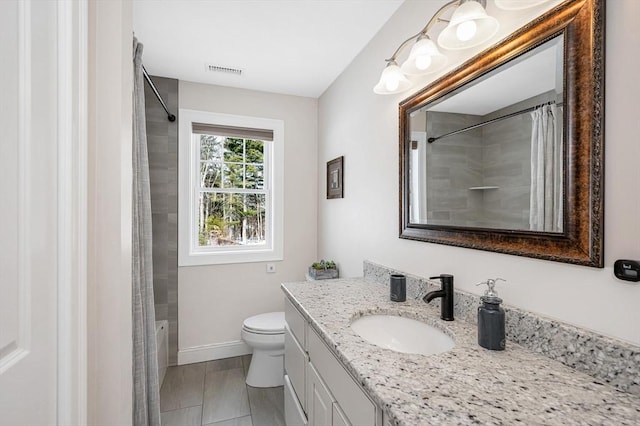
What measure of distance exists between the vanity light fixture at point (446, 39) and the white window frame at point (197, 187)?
1537 millimetres

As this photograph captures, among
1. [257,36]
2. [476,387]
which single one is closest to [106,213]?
[476,387]

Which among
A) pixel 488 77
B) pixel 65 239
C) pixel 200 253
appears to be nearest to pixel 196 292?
pixel 200 253

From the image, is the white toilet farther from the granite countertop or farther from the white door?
the white door

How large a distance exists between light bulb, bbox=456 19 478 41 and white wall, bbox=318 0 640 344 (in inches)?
15.5

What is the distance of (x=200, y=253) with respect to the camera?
2.71 m

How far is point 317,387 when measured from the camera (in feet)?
3.95

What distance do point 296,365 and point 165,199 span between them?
1824 mm

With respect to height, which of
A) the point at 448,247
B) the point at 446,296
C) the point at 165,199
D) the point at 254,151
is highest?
the point at 254,151

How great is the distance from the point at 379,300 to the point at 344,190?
1.11 m

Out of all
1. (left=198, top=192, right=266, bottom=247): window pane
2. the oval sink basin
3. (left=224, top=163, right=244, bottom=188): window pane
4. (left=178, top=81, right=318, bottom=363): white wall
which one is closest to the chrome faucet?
the oval sink basin

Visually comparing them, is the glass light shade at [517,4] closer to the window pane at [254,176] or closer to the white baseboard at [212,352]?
the window pane at [254,176]

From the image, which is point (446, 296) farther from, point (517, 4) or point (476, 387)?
point (517, 4)

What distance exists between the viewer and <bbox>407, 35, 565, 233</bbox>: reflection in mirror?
3.11 ft

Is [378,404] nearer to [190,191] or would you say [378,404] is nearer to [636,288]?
[636,288]
